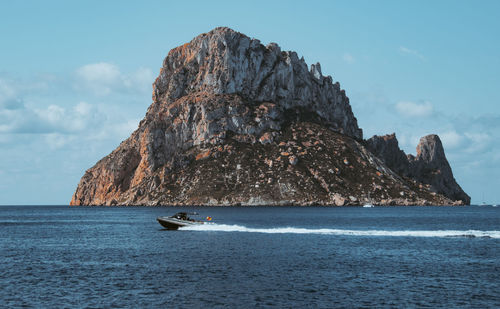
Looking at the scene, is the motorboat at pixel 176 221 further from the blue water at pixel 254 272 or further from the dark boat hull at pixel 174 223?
the blue water at pixel 254 272

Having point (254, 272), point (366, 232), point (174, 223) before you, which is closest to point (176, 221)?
Result: point (174, 223)

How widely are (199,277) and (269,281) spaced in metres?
7.76

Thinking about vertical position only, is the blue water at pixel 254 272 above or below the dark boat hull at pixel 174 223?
below

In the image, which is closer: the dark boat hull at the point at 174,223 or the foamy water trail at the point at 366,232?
the foamy water trail at the point at 366,232

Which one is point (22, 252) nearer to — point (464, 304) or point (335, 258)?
point (335, 258)

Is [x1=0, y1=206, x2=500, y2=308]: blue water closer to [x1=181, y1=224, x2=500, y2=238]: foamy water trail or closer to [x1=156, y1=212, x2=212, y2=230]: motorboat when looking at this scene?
[x1=181, y1=224, x2=500, y2=238]: foamy water trail

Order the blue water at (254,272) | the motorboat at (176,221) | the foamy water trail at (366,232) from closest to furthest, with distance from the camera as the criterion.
Answer: 1. the blue water at (254,272)
2. the foamy water trail at (366,232)
3. the motorboat at (176,221)

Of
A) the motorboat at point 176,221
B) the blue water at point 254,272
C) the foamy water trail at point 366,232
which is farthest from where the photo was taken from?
the motorboat at point 176,221

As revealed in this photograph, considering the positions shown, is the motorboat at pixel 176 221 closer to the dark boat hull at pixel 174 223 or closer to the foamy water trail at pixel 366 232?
the dark boat hull at pixel 174 223

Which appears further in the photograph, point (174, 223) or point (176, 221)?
point (174, 223)

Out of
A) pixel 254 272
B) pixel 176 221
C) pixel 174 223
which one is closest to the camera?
pixel 254 272

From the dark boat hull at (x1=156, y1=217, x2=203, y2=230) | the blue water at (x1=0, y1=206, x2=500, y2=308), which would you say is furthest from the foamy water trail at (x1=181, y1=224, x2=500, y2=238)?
the blue water at (x1=0, y1=206, x2=500, y2=308)

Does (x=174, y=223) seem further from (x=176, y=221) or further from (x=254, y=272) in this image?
(x=254, y=272)

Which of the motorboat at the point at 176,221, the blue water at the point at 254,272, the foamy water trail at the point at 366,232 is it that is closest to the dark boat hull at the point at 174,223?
the motorboat at the point at 176,221
